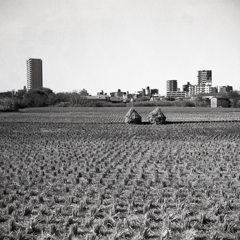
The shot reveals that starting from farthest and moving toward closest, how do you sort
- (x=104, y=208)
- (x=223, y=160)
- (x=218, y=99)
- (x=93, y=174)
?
(x=218, y=99)
(x=223, y=160)
(x=93, y=174)
(x=104, y=208)

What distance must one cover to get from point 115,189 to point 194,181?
230 centimetres

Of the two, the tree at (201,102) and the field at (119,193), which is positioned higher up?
the tree at (201,102)

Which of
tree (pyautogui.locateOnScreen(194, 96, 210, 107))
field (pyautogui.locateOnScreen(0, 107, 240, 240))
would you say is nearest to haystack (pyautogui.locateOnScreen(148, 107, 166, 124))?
field (pyautogui.locateOnScreen(0, 107, 240, 240))

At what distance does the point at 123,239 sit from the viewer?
205 inches

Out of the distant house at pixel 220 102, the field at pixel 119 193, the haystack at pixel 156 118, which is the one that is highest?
the distant house at pixel 220 102

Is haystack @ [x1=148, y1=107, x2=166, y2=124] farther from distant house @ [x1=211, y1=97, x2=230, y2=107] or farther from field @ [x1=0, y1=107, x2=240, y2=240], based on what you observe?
distant house @ [x1=211, y1=97, x2=230, y2=107]

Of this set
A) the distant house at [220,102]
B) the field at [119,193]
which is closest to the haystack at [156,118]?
the field at [119,193]

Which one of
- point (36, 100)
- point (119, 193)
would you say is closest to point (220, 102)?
point (36, 100)

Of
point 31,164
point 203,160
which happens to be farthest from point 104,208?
point 203,160

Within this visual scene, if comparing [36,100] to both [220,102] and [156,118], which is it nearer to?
[220,102]

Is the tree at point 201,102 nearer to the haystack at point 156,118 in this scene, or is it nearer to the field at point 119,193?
the haystack at point 156,118

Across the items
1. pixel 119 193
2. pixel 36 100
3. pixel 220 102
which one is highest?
pixel 36 100

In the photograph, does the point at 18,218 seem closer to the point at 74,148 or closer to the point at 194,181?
the point at 194,181

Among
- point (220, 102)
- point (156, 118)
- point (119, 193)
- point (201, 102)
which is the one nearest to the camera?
point (119, 193)
